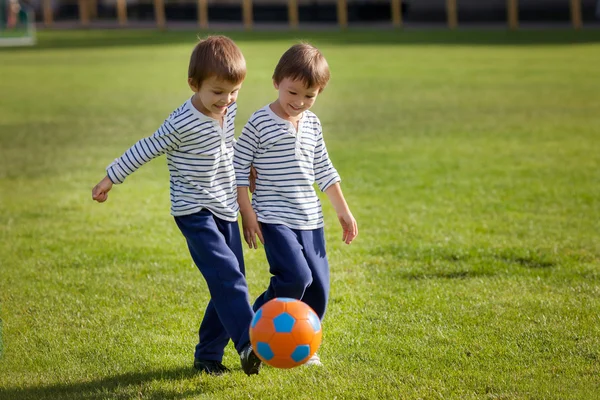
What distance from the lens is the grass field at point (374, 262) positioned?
4.34m

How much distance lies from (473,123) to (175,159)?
9.62 m

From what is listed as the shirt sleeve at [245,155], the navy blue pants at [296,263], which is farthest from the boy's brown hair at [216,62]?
the navy blue pants at [296,263]

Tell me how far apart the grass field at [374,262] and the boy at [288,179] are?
0.51 m

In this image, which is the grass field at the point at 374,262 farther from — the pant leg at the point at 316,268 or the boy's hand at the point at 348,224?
the boy's hand at the point at 348,224

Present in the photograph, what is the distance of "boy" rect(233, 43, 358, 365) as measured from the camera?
166 inches

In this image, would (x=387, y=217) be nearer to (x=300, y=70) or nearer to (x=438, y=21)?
(x=300, y=70)

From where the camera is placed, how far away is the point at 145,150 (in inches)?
166

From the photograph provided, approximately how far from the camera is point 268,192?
171 inches

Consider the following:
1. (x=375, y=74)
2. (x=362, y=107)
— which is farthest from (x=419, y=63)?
(x=362, y=107)

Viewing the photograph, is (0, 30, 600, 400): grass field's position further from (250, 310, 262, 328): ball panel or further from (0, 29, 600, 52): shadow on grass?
(0, 29, 600, 52): shadow on grass

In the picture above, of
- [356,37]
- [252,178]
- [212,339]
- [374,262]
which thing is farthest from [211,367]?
[356,37]

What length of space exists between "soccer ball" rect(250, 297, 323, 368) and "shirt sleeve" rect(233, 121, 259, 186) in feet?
2.14

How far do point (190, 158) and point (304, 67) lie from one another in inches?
26.4

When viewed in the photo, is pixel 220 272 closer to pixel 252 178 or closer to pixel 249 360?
pixel 249 360
